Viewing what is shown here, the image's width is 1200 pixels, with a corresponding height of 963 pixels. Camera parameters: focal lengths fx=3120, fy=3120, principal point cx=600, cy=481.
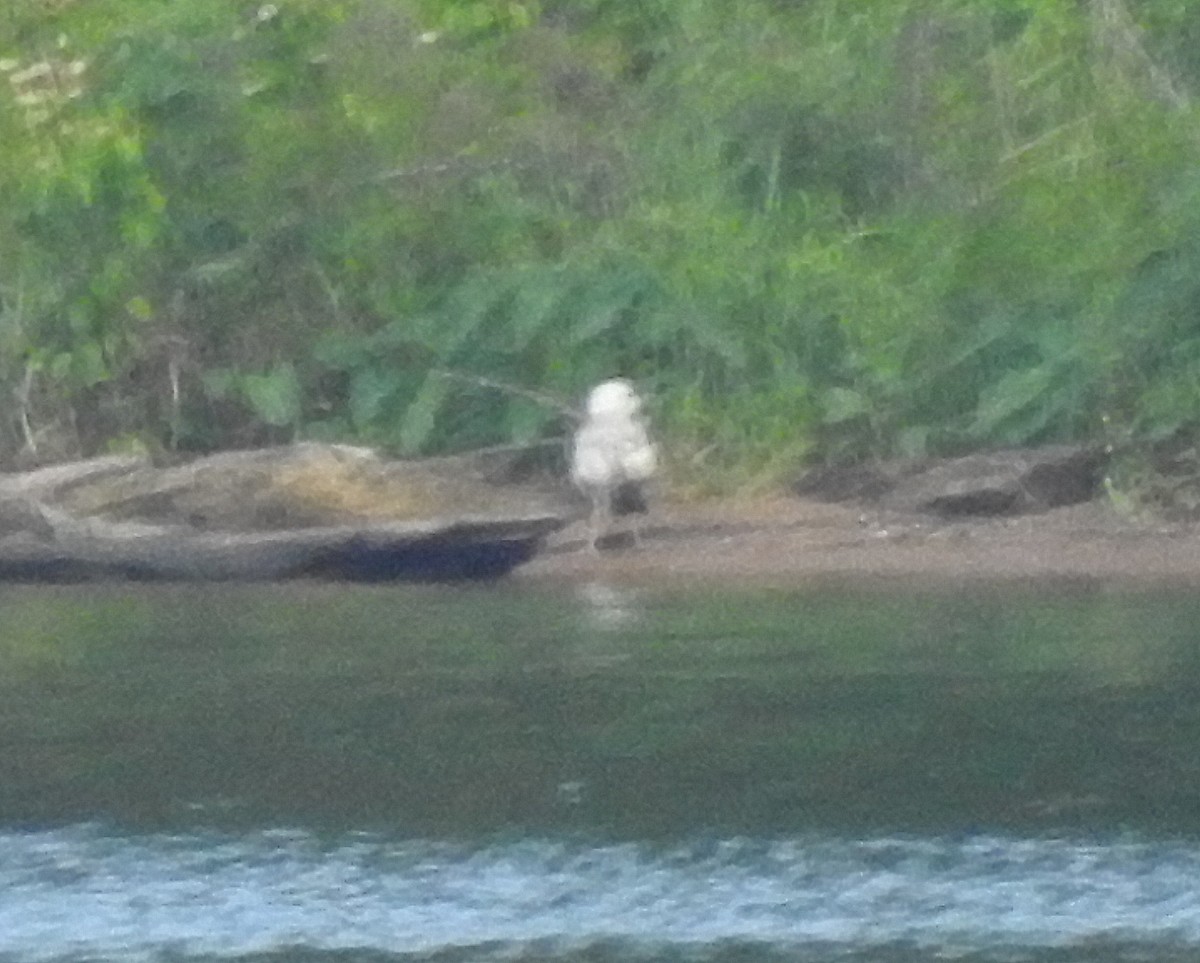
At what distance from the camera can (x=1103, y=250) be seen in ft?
77.2

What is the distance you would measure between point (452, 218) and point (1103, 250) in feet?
19.5

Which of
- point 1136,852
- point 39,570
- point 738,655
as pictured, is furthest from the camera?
point 39,570

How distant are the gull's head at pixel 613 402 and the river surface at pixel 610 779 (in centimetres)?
253

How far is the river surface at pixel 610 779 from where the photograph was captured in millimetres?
11891

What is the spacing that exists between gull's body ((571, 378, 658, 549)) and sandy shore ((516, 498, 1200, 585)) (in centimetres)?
29

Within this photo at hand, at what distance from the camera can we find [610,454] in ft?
77.4

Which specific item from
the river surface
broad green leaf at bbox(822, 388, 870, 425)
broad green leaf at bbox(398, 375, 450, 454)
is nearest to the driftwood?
broad green leaf at bbox(398, 375, 450, 454)

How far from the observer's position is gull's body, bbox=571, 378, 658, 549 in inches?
929

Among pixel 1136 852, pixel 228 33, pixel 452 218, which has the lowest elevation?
pixel 1136 852

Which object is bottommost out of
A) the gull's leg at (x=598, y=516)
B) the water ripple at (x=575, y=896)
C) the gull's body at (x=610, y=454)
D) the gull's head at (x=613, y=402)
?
the water ripple at (x=575, y=896)

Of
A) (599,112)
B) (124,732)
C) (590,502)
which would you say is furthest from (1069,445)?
(124,732)

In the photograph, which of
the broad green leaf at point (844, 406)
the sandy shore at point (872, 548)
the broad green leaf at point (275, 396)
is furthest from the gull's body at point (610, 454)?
the broad green leaf at point (275, 396)

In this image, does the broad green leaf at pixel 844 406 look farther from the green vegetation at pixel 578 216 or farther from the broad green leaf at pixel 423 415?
the broad green leaf at pixel 423 415

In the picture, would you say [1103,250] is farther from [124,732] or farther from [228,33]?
[124,732]
